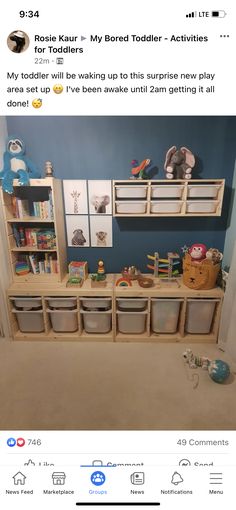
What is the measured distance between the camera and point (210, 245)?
2480mm

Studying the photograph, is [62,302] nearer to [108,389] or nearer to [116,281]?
[116,281]

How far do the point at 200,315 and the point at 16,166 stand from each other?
Answer: 6.99 feet

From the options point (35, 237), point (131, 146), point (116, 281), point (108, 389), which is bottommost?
point (108, 389)

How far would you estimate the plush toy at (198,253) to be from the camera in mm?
2189

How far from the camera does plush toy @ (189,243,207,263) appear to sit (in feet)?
7.18

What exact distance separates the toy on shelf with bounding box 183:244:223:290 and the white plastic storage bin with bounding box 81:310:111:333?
0.82 m

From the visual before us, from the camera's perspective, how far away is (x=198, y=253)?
7.19ft

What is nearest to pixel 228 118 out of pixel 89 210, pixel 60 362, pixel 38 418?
pixel 89 210

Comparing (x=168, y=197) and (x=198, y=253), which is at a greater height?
(x=168, y=197)
